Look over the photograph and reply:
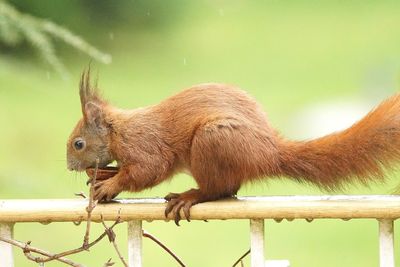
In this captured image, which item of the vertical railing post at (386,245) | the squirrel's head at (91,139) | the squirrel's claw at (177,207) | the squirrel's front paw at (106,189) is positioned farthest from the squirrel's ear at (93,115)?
the vertical railing post at (386,245)

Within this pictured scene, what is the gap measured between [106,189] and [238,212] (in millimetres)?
239

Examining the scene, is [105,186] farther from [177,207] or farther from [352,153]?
[352,153]

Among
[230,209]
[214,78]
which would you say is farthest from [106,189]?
[214,78]

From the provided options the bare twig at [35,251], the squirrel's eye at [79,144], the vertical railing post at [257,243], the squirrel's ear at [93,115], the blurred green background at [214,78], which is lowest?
the bare twig at [35,251]

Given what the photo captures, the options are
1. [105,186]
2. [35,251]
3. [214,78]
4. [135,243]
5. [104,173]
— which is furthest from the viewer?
[214,78]

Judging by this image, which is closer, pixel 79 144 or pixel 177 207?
pixel 177 207

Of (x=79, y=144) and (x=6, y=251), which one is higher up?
(x=79, y=144)

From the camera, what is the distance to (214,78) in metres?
4.78

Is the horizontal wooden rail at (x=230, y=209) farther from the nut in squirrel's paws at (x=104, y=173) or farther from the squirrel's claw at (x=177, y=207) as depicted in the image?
the nut in squirrel's paws at (x=104, y=173)

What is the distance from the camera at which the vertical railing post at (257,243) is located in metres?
1.67

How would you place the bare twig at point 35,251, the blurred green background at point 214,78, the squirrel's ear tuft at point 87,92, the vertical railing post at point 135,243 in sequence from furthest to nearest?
the blurred green background at point 214,78, the squirrel's ear tuft at point 87,92, the vertical railing post at point 135,243, the bare twig at point 35,251

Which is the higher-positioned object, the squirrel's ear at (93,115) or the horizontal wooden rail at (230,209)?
the squirrel's ear at (93,115)

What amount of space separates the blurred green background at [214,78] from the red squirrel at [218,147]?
1.65m

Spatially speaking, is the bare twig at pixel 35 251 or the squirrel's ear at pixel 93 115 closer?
the bare twig at pixel 35 251
